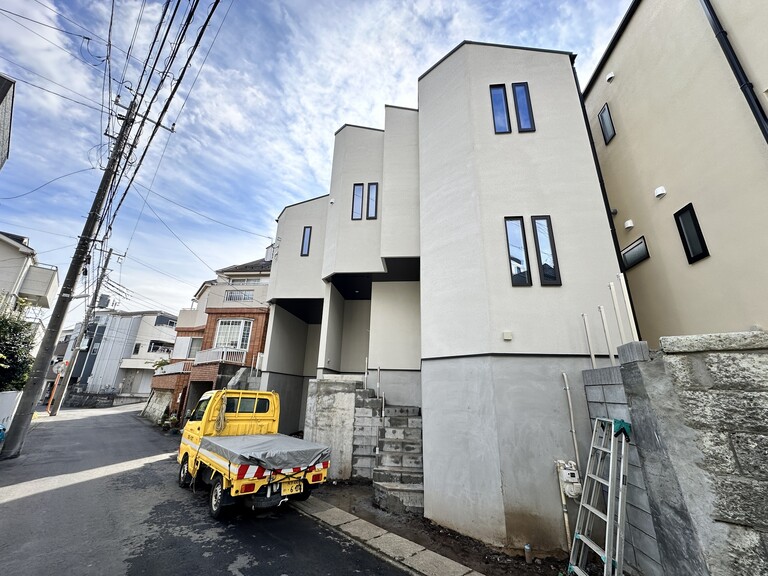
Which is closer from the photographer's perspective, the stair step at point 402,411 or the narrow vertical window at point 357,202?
the stair step at point 402,411

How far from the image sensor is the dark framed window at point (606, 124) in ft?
26.1

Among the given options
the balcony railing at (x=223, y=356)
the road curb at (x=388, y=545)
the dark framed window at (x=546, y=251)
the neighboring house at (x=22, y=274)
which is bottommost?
the road curb at (x=388, y=545)

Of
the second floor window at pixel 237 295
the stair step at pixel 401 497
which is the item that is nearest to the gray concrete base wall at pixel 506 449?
the stair step at pixel 401 497

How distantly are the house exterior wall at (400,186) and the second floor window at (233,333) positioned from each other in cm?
1092

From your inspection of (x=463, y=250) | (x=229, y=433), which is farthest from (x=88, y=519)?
(x=463, y=250)

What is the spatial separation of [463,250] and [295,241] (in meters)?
9.30

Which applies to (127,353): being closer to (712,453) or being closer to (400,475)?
(400,475)

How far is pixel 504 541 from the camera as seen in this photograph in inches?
182

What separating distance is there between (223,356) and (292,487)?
11.5 m

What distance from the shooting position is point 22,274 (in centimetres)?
1460

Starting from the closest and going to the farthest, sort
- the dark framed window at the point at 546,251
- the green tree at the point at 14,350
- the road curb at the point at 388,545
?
1. the road curb at the point at 388,545
2. the dark framed window at the point at 546,251
3. the green tree at the point at 14,350

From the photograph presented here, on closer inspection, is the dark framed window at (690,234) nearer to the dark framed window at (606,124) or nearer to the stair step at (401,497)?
the dark framed window at (606,124)

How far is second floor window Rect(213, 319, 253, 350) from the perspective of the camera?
16.3 metres

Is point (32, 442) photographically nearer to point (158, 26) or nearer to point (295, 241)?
point (295, 241)
